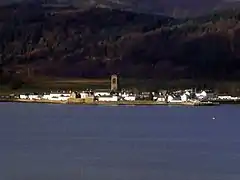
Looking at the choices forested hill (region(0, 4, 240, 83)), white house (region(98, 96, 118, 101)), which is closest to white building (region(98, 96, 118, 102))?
white house (region(98, 96, 118, 101))

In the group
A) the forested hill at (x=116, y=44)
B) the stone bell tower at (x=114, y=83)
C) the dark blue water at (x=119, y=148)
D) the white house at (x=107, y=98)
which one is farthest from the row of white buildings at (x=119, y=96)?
the dark blue water at (x=119, y=148)

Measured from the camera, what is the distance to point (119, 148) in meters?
47.2

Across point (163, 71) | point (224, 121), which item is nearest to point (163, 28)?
point (163, 71)

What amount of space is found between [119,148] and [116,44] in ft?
360

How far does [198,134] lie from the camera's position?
194ft

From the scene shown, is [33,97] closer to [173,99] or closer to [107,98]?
[107,98]

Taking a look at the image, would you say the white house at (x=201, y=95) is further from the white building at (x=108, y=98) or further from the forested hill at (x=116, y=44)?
the forested hill at (x=116, y=44)

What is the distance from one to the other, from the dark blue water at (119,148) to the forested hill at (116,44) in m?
58.7

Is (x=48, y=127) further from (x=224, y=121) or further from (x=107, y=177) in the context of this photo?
(x=107, y=177)

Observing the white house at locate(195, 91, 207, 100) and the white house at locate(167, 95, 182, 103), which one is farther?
the white house at locate(195, 91, 207, 100)

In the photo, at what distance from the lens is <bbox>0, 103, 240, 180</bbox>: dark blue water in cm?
3581

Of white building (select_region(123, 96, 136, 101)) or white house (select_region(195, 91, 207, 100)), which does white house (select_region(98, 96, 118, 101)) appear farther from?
white house (select_region(195, 91, 207, 100))

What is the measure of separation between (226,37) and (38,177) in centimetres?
12506

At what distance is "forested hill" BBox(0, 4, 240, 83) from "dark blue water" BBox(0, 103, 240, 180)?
58.7 meters
